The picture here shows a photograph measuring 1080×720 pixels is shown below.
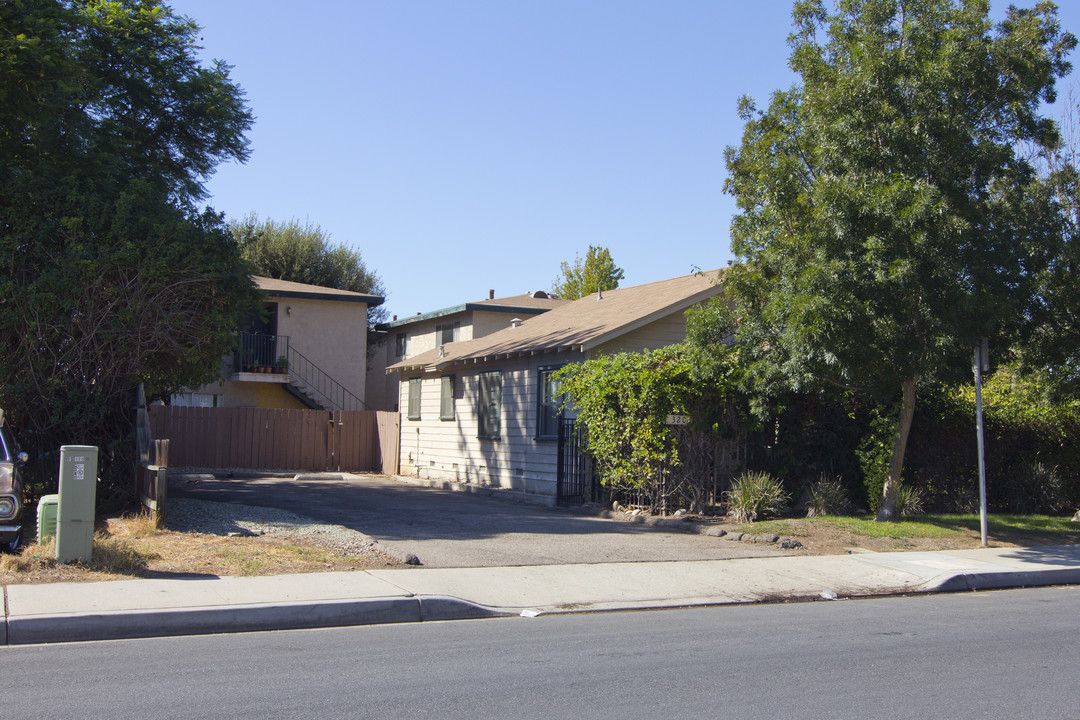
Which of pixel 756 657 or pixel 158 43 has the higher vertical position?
pixel 158 43

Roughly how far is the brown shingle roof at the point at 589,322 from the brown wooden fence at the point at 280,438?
2.65 metres

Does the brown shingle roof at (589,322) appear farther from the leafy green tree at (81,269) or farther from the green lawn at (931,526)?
the leafy green tree at (81,269)

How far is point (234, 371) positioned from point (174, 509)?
16.2 meters

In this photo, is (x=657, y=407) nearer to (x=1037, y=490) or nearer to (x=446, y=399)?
(x=1037, y=490)

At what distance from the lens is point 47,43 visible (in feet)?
45.8

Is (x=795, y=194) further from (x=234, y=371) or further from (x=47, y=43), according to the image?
(x=234, y=371)

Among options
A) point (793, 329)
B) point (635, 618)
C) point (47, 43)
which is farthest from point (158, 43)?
point (635, 618)

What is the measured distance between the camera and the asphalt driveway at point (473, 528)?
11.4 m

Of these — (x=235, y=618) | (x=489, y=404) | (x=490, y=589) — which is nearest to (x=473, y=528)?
(x=490, y=589)

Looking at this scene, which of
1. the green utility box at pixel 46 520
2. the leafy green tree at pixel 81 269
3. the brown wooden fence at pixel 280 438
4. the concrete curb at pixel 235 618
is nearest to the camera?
the concrete curb at pixel 235 618

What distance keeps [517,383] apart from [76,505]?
1174cm

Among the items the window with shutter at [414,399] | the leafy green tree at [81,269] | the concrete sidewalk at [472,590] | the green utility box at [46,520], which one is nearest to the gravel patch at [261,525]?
the leafy green tree at [81,269]

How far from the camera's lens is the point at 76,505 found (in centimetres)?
905

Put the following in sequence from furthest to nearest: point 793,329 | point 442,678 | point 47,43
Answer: point 47,43, point 793,329, point 442,678
